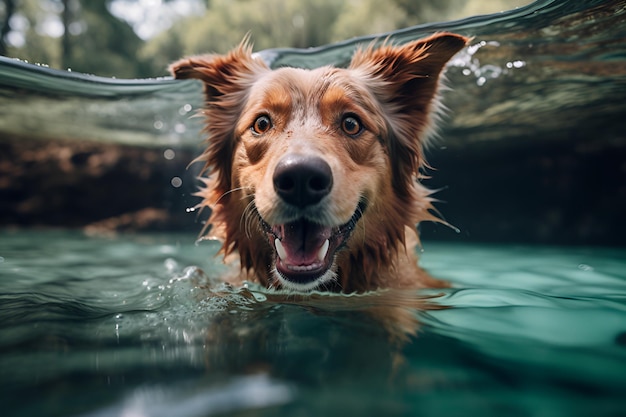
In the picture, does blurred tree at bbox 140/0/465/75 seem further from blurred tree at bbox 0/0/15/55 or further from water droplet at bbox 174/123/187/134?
blurred tree at bbox 0/0/15/55

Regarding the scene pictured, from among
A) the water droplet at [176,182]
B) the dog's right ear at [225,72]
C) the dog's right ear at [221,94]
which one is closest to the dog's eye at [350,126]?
the dog's right ear at [221,94]

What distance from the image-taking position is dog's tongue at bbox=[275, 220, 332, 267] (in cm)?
290

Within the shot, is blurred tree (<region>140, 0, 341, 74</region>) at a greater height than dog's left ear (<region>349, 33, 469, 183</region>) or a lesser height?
greater

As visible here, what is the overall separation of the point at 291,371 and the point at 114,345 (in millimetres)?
A: 896

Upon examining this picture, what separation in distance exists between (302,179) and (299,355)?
108 centimetres

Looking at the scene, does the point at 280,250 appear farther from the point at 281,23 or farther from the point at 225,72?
the point at 281,23

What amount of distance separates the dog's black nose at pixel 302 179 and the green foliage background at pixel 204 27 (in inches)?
203

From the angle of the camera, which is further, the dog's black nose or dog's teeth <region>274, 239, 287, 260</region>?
dog's teeth <region>274, 239, 287, 260</region>

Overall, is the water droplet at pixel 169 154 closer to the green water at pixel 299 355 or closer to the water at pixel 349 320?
the water at pixel 349 320

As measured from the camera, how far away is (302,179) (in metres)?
2.58

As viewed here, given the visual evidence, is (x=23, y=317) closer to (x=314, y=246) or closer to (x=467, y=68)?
(x=314, y=246)

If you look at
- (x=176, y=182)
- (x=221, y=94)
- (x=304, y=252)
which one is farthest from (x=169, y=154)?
(x=304, y=252)

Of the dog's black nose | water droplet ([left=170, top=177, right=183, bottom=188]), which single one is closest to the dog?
the dog's black nose

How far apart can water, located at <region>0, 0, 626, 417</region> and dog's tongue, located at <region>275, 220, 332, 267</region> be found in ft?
1.06
